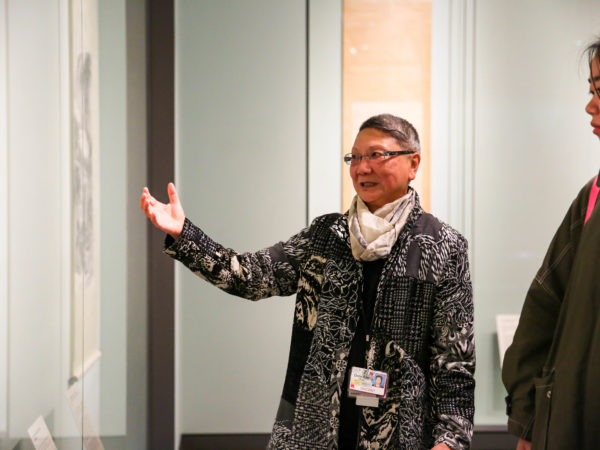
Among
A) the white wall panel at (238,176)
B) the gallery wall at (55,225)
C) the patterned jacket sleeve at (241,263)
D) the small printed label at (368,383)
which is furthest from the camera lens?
the white wall panel at (238,176)

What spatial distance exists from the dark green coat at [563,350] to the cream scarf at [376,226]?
15.5 inches

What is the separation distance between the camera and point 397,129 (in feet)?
6.20

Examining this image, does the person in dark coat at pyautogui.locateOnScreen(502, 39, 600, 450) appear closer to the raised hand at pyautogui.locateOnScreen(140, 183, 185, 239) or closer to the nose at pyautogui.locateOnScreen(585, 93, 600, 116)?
the nose at pyautogui.locateOnScreen(585, 93, 600, 116)

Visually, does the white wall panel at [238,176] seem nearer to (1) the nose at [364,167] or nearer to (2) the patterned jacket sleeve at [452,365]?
(1) the nose at [364,167]

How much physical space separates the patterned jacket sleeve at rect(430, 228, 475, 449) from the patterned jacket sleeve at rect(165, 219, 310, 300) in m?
0.43

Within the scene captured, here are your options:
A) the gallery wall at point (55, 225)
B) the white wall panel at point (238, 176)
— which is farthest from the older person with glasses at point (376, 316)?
the white wall panel at point (238, 176)

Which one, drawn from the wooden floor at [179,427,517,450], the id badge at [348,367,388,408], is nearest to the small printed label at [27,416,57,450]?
the id badge at [348,367,388,408]

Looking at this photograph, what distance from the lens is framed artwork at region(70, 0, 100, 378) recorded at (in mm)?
1731

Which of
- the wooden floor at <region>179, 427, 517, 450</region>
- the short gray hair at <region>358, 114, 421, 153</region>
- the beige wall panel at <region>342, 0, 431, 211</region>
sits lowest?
the wooden floor at <region>179, 427, 517, 450</region>

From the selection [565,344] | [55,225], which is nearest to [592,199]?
[565,344]

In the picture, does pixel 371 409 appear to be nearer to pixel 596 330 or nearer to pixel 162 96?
pixel 596 330

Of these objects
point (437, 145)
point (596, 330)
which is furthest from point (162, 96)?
point (596, 330)

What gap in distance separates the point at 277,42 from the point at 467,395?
228 centimetres

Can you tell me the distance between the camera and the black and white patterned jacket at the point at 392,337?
171cm
